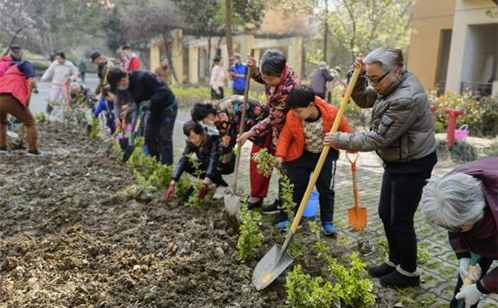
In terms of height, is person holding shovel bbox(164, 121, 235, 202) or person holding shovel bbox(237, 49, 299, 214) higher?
person holding shovel bbox(237, 49, 299, 214)

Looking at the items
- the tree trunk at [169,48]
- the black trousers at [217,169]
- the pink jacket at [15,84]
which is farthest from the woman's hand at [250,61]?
the tree trunk at [169,48]

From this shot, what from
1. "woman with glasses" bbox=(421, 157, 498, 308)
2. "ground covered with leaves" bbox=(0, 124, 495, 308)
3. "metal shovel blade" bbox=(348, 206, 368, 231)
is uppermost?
"woman with glasses" bbox=(421, 157, 498, 308)

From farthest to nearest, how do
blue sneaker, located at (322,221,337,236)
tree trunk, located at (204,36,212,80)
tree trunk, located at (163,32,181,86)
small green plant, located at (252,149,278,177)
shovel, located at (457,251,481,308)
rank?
tree trunk, located at (163,32,181,86), tree trunk, located at (204,36,212,80), blue sneaker, located at (322,221,337,236), small green plant, located at (252,149,278,177), shovel, located at (457,251,481,308)

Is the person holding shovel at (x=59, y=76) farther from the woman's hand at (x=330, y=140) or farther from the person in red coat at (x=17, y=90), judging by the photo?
the woman's hand at (x=330, y=140)

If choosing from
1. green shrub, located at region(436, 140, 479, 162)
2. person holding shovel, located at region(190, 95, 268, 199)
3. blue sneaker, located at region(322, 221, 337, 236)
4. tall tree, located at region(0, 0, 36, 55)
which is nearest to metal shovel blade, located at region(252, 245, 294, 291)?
blue sneaker, located at region(322, 221, 337, 236)

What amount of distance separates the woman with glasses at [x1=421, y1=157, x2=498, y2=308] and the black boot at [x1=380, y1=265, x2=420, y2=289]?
0.99m

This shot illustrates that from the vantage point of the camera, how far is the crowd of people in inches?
71.7

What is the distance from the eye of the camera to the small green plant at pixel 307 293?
2.45 meters

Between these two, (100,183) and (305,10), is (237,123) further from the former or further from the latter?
(305,10)

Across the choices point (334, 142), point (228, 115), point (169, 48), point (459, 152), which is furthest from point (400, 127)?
point (169, 48)

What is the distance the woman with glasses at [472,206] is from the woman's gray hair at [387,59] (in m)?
0.87

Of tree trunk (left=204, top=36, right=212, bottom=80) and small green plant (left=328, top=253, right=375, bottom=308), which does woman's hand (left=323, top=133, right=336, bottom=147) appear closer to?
small green plant (left=328, top=253, right=375, bottom=308)

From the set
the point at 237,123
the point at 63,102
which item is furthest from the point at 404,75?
the point at 63,102

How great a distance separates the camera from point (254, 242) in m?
3.23
